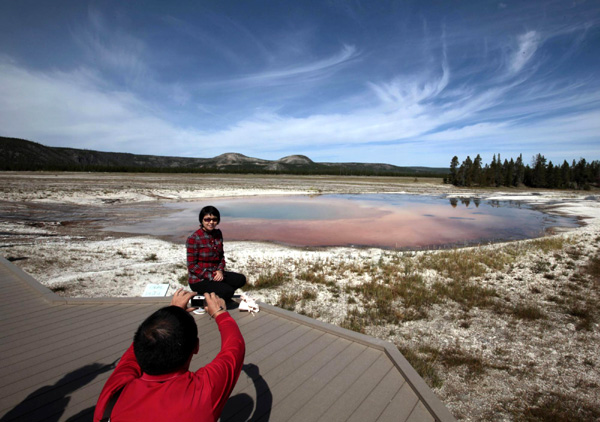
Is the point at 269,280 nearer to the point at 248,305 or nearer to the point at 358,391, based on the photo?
the point at 248,305

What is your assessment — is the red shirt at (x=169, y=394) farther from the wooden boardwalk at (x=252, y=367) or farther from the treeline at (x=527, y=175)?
the treeline at (x=527, y=175)

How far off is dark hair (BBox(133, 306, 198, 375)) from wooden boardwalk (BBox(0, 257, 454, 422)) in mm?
1967

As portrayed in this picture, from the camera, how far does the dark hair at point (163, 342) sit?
1.57 m

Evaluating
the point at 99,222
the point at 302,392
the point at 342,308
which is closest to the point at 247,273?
the point at 342,308

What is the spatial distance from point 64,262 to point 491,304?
13.5m

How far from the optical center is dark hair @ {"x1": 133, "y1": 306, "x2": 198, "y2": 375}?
1.57 meters

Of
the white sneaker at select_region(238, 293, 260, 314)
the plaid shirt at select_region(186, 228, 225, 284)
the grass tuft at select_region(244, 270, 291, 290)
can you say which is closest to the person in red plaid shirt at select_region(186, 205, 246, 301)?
the plaid shirt at select_region(186, 228, 225, 284)

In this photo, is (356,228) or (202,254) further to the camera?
(356,228)

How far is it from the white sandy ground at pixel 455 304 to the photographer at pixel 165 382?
420 cm

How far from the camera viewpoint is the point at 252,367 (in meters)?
3.91

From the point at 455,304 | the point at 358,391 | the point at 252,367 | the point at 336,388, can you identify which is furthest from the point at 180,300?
the point at 455,304

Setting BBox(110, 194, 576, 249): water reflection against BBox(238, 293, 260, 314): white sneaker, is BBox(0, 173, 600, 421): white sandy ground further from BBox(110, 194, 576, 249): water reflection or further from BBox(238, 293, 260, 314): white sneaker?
BBox(238, 293, 260, 314): white sneaker

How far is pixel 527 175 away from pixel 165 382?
367 ft

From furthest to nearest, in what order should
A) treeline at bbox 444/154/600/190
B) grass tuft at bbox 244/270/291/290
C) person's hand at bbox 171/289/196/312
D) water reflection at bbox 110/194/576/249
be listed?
1. treeline at bbox 444/154/600/190
2. water reflection at bbox 110/194/576/249
3. grass tuft at bbox 244/270/291/290
4. person's hand at bbox 171/289/196/312
